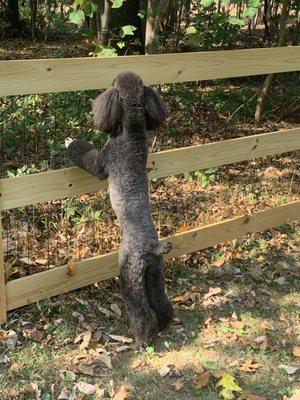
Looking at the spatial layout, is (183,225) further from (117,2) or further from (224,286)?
(117,2)

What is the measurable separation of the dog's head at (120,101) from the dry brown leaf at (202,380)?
1730 mm

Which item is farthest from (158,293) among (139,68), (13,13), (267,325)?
(13,13)

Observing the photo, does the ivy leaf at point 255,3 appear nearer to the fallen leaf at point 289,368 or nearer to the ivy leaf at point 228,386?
the fallen leaf at point 289,368

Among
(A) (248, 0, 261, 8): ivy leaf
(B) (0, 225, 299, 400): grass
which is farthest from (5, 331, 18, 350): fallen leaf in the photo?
(A) (248, 0, 261, 8): ivy leaf

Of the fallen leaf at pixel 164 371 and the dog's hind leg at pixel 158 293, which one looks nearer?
the fallen leaf at pixel 164 371

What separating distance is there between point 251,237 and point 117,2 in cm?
262

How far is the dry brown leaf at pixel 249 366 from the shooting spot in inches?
133

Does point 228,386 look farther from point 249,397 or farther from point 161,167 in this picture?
point 161,167

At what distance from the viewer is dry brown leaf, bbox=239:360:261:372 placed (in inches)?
133

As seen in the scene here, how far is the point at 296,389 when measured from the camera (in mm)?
3256

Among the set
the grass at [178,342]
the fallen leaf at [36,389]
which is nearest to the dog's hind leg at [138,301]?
the grass at [178,342]

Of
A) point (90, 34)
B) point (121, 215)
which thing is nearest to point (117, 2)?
point (90, 34)

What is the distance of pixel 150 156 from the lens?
392cm

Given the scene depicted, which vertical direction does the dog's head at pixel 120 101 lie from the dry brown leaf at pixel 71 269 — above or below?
above
